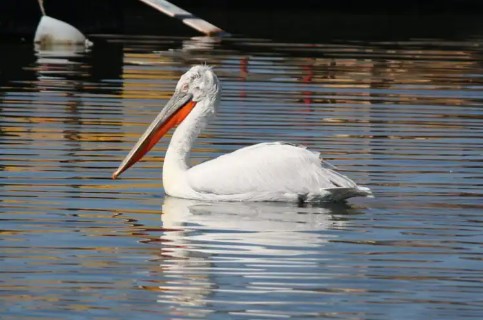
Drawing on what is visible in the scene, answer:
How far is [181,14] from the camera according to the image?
26.0 meters

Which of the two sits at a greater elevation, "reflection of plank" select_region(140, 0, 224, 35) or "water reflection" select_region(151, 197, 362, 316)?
"reflection of plank" select_region(140, 0, 224, 35)

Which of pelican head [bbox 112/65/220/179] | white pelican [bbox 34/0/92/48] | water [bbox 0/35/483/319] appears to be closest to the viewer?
water [bbox 0/35/483/319]

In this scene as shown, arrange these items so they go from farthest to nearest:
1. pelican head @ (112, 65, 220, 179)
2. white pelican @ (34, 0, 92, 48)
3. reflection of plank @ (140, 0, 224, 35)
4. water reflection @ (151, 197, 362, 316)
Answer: reflection of plank @ (140, 0, 224, 35) < white pelican @ (34, 0, 92, 48) < pelican head @ (112, 65, 220, 179) < water reflection @ (151, 197, 362, 316)

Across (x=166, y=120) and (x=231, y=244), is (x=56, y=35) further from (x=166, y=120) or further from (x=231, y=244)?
(x=231, y=244)

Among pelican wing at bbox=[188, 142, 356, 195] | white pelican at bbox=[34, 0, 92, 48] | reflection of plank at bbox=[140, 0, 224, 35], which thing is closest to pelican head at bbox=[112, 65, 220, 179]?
pelican wing at bbox=[188, 142, 356, 195]

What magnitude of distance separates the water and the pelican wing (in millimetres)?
136

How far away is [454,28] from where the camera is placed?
99.9 feet

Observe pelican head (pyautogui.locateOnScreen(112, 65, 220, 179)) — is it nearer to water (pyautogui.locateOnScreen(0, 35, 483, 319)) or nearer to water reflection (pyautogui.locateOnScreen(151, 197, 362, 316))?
water (pyautogui.locateOnScreen(0, 35, 483, 319))

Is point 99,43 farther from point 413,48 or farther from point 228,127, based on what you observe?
point 228,127

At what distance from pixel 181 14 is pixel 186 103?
583 inches

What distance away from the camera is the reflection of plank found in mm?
25656

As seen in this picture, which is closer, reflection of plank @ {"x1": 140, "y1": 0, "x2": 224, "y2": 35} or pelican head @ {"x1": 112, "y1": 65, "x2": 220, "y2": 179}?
pelican head @ {"x1": 112, "y1": 65, "x2": 220, "y2": 179}

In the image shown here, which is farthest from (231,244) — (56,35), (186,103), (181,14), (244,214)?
(181,14)

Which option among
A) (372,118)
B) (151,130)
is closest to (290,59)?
(372,118)
